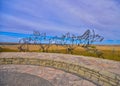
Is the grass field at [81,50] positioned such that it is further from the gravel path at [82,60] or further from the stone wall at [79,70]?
the stone wall at [79,70]

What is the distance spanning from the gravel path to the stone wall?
0.62 metres

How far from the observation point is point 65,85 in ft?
21.6

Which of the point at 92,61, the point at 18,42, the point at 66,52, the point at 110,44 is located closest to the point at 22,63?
the point at 18,42

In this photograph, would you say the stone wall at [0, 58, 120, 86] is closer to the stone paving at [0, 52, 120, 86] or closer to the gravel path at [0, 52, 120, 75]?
the stone paving at [0, 52, 120, 86]

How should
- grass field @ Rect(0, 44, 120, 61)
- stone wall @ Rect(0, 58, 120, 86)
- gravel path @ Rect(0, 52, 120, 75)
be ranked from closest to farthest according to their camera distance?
stone wall @ Rect(0, 58, 120, 86) < gravel path @ Rect(0, 52, 120, 75) < grass field @ Rect(0, 44, 120, 61)

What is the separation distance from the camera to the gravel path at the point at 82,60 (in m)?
9.33

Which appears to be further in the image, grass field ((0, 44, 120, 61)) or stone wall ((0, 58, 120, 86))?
grass field ((0, 44, 120, 61))

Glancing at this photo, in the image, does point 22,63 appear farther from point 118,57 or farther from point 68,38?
point 118,57

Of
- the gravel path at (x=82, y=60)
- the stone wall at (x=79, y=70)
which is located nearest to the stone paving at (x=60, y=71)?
the gravel path at (x=82, y=60)

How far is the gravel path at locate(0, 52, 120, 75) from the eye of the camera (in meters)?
9.33

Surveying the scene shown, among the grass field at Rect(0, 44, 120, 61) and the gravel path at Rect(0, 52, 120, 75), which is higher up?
the grass field at Rect(0, 44, 120, 61)

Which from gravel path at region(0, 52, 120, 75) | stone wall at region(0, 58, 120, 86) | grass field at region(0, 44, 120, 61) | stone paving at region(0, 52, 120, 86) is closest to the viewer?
stone wall at region(0, 58, 120, 86)

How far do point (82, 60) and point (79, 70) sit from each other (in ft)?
7.49

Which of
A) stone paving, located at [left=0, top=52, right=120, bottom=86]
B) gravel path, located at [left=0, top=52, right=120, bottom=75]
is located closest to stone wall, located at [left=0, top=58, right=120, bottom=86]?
stone paving, located at [left=0, top=52, right=120, bottom=86]
